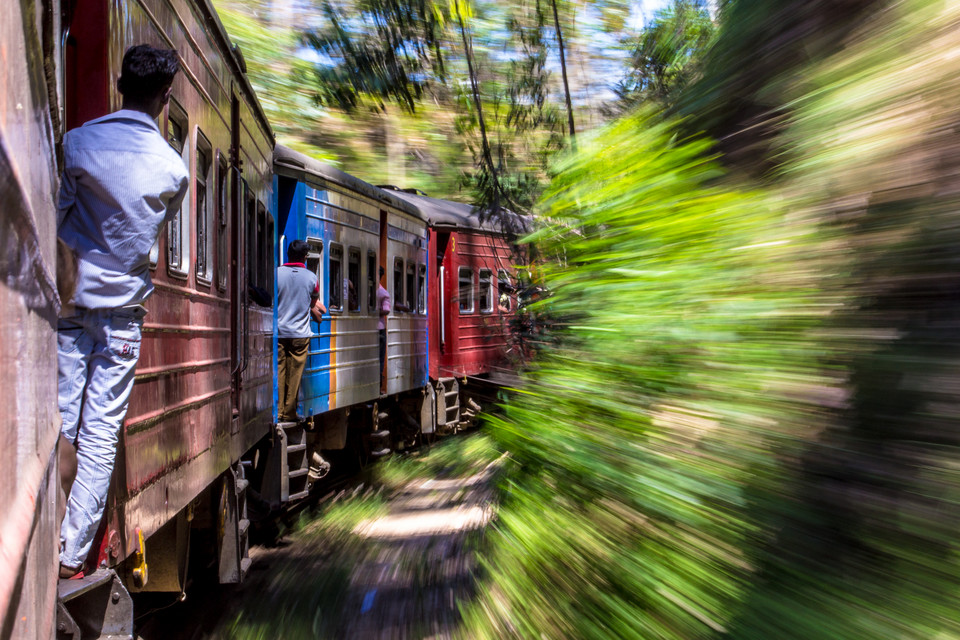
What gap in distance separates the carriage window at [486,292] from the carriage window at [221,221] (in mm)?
9999

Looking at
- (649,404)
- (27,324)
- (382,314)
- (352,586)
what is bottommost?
(352,586)

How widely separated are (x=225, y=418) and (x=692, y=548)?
311cm

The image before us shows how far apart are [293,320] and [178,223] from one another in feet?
14.0

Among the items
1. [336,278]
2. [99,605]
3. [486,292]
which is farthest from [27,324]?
[486,292]

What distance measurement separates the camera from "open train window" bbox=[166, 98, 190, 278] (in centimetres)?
387

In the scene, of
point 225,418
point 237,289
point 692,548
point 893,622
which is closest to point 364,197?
point 237,289

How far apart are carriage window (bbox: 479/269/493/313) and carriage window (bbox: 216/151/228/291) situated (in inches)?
394

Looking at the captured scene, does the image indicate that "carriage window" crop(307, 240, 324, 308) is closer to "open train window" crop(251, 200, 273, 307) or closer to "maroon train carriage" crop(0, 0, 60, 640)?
"open train window" crop(251, 200, 273, 307)

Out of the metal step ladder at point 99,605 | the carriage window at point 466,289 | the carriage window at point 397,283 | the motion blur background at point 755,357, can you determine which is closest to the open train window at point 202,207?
the motion blur background at point 755,357

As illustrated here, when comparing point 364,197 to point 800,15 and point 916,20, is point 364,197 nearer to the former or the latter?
point 800,15

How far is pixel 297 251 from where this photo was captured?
8062 millimetres

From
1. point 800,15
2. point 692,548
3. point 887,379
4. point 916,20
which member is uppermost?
point 800,15

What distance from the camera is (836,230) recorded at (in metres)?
2.75

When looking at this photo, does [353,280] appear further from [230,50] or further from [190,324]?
[190,324]
